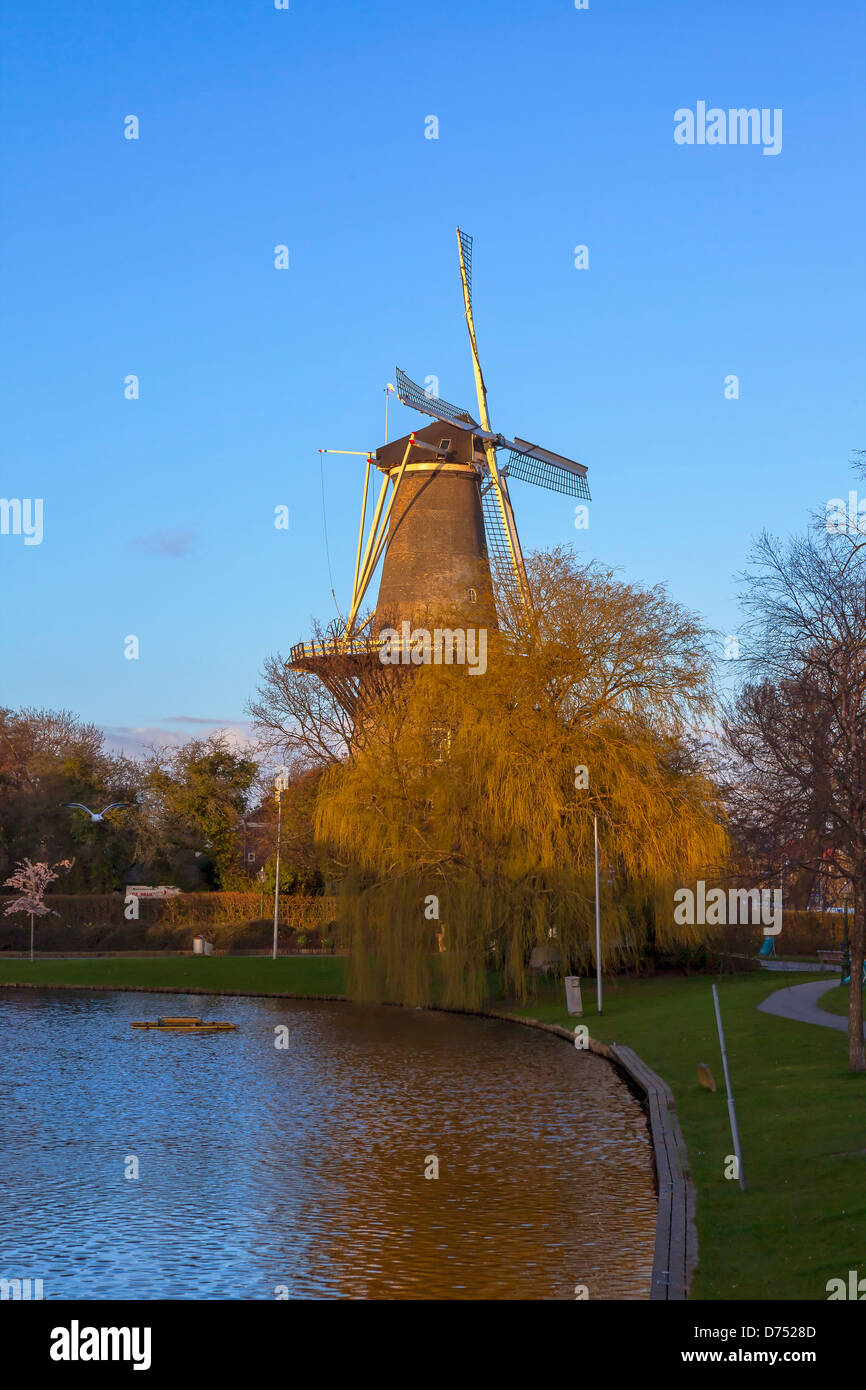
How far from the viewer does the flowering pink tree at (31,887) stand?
184 feet

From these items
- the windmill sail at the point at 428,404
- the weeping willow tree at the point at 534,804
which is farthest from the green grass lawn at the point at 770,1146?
the windmill sail at the point at 428,404

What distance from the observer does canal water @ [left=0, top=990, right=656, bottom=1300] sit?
38.8 ft

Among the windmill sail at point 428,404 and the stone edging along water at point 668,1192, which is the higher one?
the windmill sail at point 428,404

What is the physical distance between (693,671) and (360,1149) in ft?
68.7

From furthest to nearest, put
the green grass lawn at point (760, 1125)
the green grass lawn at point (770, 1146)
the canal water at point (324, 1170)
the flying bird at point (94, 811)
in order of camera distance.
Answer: the flying bird at point (94, 811)
the canal water at point (324, 1170)
the green grass lawn at point (760, 1125)
the green grass lawn at point (770, 1146)

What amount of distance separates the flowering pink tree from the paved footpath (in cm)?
3318

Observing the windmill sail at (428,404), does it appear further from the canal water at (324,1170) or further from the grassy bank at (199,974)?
the canal water at (324,1170)

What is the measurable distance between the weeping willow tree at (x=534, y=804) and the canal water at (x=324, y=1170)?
5270mm

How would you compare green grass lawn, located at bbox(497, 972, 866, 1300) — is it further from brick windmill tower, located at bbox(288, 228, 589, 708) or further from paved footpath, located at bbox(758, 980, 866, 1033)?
brick windmill tower, located at bbox(288, 228, 589, 708)

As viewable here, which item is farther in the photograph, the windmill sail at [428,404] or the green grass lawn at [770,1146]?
the windmill sail at [428,404]
